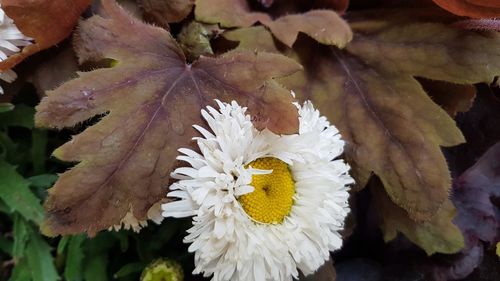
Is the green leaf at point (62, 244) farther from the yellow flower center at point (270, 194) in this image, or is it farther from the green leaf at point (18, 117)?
the yellow flower center at point (270, 194)

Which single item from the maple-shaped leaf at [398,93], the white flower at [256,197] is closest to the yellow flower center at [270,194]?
the white flower at [256,197]

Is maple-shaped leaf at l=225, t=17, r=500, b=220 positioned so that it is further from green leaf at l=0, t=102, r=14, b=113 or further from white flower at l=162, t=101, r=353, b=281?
green leaf at l=0, t=102, r=14, b=113

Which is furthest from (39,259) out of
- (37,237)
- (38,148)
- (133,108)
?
(133,108)

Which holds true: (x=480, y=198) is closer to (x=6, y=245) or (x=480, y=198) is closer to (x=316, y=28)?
(x=316, y=28)

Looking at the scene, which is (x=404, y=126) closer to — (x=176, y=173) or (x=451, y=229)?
(x=451, y=229)

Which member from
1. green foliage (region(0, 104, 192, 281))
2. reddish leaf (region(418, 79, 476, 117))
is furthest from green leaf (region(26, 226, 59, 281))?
reddish leaf (region(418, 79, 476, 117))

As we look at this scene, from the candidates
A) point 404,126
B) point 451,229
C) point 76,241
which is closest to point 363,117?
point 404,126
